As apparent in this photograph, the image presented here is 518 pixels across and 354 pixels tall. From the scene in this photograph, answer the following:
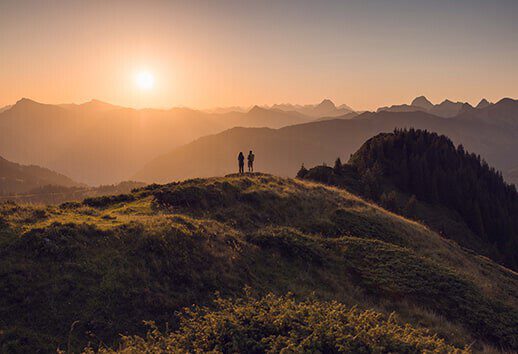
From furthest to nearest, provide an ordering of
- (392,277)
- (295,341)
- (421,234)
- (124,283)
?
(421,234) < (392,277) < (124,283) < (295,341)

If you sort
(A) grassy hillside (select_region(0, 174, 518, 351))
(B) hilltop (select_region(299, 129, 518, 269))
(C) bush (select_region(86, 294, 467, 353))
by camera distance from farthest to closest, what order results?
(B) hilltop (select_region(299, 129, 518, 269)) < (A) grassy hillside (select_region(0, 174, 518, 351)) < (C) bush (select_region(86, 294, 467, 353))

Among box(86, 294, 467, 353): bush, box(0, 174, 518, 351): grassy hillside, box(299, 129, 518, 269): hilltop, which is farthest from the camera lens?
box(299, 129, 518, 269): hilltop

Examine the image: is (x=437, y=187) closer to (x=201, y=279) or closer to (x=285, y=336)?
(x=201, y=279)

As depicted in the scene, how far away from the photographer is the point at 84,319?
10570 mm

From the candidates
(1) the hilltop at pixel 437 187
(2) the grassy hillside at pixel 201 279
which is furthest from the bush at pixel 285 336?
(1) the hilltop at pixel 437 187

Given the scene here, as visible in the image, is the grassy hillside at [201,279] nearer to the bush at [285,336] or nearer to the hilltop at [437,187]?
the bush at [285,336]

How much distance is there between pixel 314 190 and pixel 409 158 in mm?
66942

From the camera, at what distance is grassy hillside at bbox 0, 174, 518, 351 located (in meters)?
9.89

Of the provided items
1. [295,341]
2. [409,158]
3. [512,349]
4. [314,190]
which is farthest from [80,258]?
[409,158]

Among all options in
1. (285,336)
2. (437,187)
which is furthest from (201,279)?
(437,187)

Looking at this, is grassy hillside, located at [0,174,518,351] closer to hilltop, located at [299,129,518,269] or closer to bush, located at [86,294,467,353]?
bush, located at [86,294,467,353]

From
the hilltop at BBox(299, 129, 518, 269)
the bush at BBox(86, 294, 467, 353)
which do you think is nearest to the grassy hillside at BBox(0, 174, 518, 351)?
→ the bush at BBox(86, 294, 467, 353)

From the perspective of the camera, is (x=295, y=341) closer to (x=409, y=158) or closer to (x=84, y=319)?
(x=84, y=319)

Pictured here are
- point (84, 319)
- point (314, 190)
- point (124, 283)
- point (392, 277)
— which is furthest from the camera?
point (314, 190)
